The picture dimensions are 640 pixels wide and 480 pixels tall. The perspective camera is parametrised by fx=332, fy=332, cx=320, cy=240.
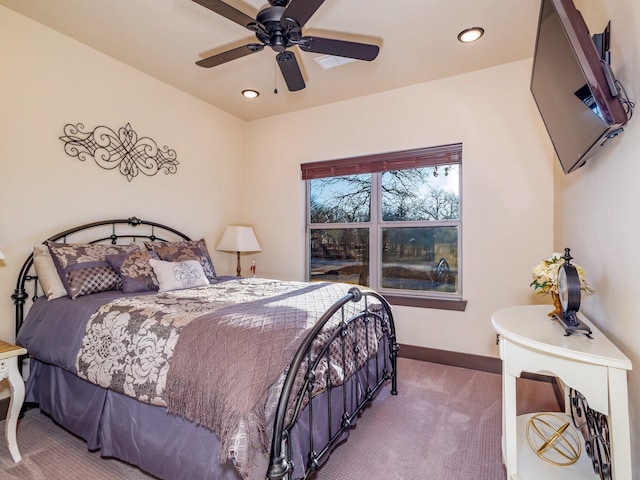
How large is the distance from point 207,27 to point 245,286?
1.97 metres

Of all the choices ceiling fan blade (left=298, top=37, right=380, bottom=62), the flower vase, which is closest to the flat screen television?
the flower vase

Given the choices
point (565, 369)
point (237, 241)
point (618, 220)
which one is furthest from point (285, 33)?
point (237, 241)

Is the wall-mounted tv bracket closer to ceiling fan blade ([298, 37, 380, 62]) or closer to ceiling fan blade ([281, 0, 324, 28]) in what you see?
ceiling fan blade ([298, 37, 380, 62])

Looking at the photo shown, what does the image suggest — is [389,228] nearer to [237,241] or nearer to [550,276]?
[237,241]

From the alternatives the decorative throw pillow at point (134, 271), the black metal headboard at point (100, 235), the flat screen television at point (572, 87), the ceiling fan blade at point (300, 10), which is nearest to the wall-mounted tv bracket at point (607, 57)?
the flat screen television at point (572, 87)

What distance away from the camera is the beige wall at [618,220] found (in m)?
1.16

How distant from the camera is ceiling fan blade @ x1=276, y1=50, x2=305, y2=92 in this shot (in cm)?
205

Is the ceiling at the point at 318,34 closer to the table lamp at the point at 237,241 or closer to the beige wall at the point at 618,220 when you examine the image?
the beige wall at the point at 618,220

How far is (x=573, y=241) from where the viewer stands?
80.9 inches

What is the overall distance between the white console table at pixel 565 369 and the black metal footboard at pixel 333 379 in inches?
29.5

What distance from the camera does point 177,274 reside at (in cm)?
254

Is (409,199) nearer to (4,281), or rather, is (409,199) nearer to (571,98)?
(571,98)

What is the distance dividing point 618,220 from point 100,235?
3.37 meters

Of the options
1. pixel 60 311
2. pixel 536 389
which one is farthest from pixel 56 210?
pixel 536 389
